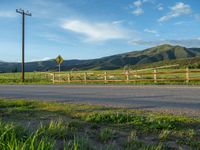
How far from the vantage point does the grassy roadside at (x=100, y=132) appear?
4996mm

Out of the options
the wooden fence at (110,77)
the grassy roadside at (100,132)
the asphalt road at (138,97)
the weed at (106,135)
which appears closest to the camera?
the grassy roadside at (100,132)

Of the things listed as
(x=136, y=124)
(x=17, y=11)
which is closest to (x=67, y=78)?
(x=17, y=11)

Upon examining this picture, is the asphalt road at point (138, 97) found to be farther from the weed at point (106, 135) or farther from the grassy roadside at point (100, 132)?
the weed at point (106, 135)

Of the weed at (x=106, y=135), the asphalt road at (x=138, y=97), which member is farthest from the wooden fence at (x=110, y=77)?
the weed at (x=106, y=135)

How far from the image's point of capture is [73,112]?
30.2ft

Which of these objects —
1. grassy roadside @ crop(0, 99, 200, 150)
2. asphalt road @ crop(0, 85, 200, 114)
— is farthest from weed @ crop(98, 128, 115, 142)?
asphalt road @ crop(0, 85, 200, 114)

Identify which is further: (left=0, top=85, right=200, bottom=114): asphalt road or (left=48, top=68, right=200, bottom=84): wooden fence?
(left=48, top=68, right=200, bottom=84): wooden fence

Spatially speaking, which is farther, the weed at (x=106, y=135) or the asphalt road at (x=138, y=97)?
the asphalt road at (x=138, y=97)

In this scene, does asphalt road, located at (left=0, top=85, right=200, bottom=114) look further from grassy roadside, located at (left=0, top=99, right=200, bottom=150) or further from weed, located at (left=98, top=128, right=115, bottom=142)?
weed, located at (left=98, top=128, right=115, bottom=142)

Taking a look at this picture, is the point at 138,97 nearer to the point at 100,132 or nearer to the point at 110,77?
the point at 100,132

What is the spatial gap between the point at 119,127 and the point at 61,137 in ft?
5.26

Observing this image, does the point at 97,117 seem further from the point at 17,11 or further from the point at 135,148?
the point at 17,11

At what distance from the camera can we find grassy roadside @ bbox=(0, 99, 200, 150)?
500cm

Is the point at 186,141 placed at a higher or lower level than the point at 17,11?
lower
